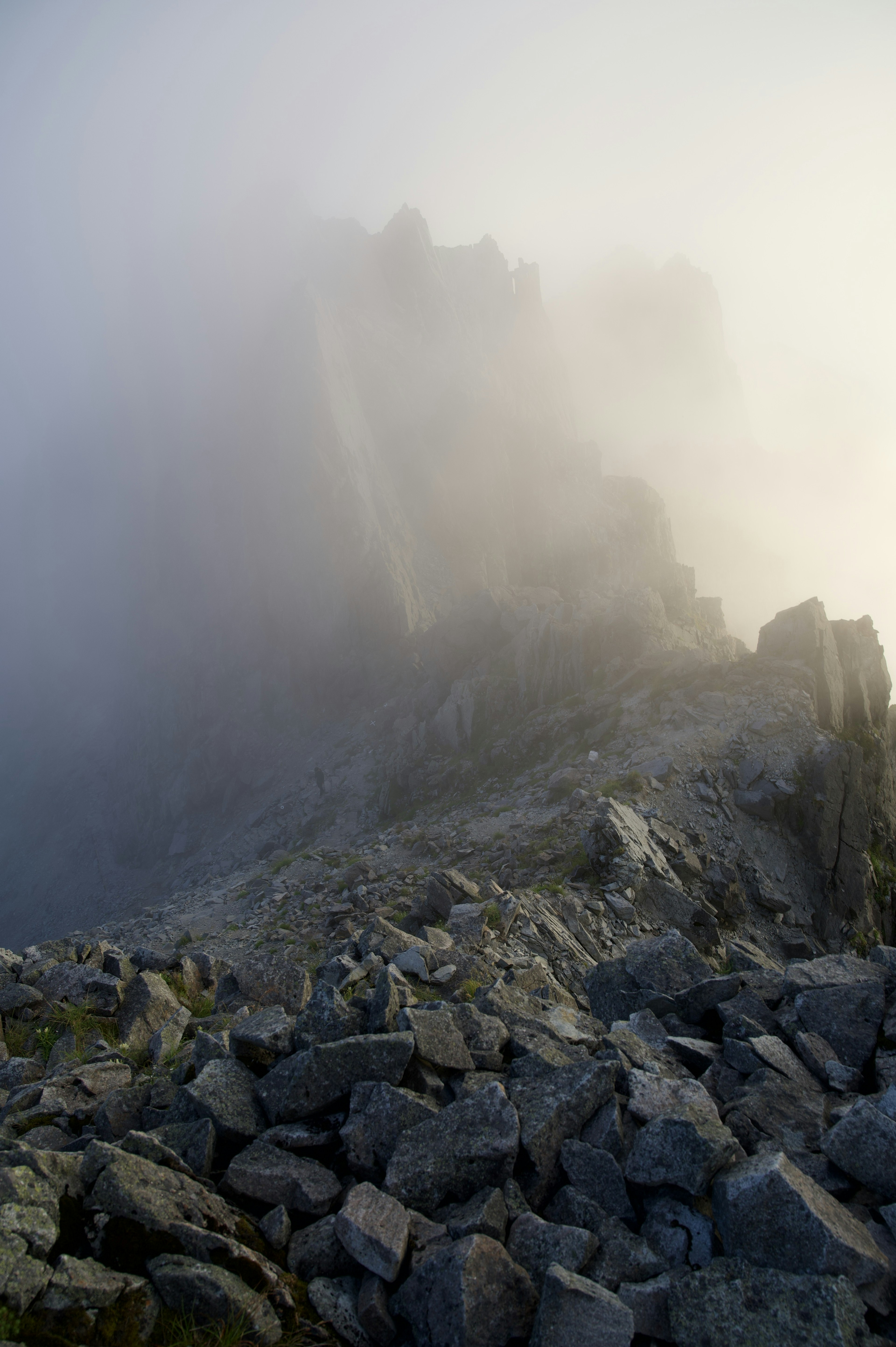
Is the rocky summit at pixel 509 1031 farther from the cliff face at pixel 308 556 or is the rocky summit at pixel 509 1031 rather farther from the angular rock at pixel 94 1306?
the cliff face at pixel 308 556

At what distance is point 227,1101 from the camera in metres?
5.78

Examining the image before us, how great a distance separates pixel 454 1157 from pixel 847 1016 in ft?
16.7

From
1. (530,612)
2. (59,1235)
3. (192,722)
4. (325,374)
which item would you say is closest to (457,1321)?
(59,1235)

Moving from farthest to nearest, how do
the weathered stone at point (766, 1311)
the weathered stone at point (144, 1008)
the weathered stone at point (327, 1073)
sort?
the weathered stone at point (144, 1008), the weathered stone at point (327, 1073), the weathered stone at point (766, 1311)

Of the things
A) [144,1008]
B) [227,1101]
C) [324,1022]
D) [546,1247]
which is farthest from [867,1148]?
[144,1008]

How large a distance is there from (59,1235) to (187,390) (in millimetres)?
101291

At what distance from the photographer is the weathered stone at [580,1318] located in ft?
12.6

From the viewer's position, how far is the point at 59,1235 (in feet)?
13.8

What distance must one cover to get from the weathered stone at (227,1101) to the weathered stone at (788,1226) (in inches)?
157

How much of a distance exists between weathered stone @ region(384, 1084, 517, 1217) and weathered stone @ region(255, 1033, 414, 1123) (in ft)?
2.25

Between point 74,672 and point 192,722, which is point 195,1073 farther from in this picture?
point 74,672

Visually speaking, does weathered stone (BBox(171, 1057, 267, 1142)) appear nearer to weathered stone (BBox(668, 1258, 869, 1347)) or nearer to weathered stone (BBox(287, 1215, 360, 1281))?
weathered stone (BBox(287, 1215, 360, 1281))

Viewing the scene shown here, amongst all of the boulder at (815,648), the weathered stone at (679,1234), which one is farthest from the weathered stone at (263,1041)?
the boulder at (815,648)

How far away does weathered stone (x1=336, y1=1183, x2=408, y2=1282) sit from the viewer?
4336mm
